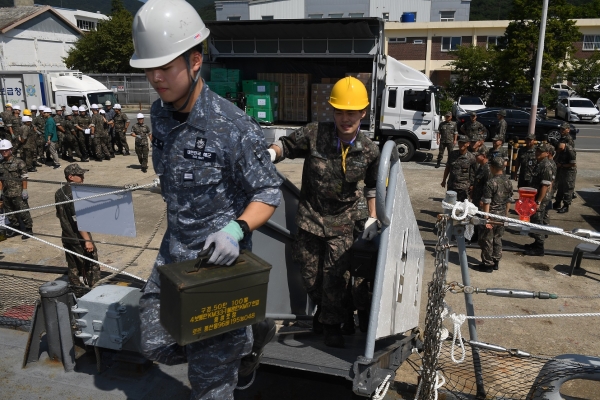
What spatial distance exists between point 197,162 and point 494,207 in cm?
571

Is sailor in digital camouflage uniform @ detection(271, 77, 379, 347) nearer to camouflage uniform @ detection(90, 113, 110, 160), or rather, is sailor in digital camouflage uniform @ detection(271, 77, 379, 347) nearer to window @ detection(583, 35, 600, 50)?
camouflage uniform @ detection(90, 113, 110, 160)

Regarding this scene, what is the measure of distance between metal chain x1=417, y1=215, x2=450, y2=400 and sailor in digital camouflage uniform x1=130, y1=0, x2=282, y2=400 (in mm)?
1017

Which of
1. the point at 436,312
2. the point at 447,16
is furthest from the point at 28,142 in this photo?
the point at 447,16

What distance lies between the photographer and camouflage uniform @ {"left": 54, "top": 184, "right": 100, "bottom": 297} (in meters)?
5.61

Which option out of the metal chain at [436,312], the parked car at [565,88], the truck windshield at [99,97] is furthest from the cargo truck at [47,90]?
the parked car at [565,88]

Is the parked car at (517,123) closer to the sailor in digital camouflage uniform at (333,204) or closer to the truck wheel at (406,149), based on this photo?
the truck wheel at (406,149)

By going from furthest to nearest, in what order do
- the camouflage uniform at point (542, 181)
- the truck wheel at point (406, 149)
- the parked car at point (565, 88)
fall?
the parked car at point (565, 88), the truck wheel at point (406, 149), the camouflage uniform at point (542, 181)

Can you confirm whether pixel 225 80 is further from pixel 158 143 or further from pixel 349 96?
pixel 158 143

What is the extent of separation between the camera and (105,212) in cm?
408

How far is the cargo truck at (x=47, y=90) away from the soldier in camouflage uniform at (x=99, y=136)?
3.33m

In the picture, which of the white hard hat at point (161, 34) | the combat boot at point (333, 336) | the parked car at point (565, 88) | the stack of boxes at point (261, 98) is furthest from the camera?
the parked car at point (565, 88)

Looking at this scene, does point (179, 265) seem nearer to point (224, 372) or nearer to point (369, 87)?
point (224, 372)

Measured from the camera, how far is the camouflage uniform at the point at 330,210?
313 centimetres

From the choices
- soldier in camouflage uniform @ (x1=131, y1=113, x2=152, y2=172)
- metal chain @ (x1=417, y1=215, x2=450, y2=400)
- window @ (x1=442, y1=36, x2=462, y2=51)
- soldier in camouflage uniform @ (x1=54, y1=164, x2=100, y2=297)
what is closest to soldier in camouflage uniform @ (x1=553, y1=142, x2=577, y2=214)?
metal chain @ (x1=417, y1=215, x2=450, y2=400)
